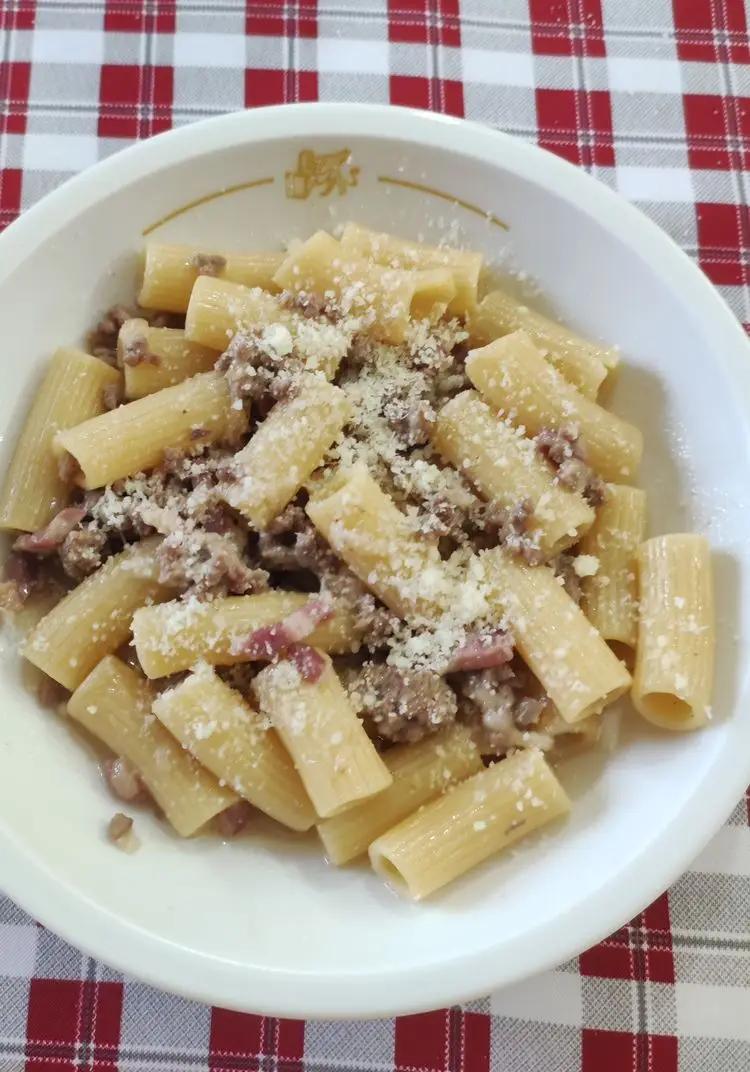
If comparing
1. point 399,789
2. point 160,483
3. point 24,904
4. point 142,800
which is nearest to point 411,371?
point 160,483

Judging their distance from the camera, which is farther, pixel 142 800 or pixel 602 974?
pixel 602 974

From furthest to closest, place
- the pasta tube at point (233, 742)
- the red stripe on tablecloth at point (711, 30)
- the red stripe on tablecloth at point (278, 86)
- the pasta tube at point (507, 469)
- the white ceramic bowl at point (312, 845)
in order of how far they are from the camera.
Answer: the red stripe on tablecloth at point (711, 30)
the red stripe on tablecloth at point (278, 86)
the pasta tube at point (507, 469)
the pasta tube at point (233, 742)
the white ceramic bowl at point (312, 845)

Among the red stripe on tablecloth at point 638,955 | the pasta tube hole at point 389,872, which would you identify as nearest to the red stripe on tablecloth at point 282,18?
the pasta tube hole at point 389,872

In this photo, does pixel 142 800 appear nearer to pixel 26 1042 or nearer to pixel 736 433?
pixel 26 1042

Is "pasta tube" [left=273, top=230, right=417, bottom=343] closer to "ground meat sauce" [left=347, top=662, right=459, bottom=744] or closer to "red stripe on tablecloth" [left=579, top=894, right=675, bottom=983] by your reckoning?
"ground meat sauce" [left=347, top=662, right=459, bottom=744]

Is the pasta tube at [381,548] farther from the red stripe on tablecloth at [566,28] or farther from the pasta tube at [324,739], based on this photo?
the red stripe on tablecloth at [566,28]

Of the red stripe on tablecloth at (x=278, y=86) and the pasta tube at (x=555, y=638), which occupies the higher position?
the red stripe on tablecloth at (x=278, y=86)

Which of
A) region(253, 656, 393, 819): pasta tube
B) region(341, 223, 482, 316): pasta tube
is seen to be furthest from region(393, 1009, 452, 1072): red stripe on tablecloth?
region(341, 223, 482, 316): pasta tube
